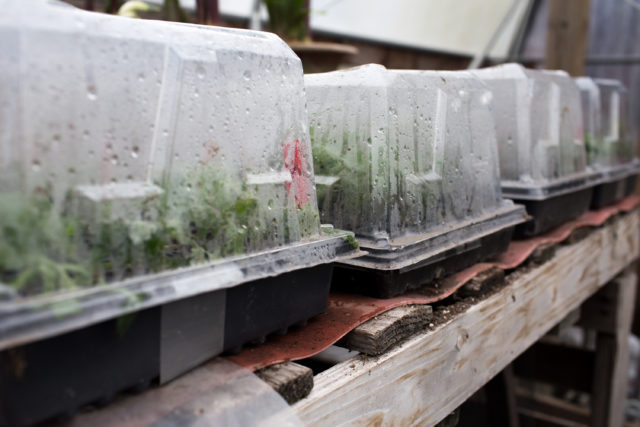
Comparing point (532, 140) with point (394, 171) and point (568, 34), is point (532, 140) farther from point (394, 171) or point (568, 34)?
point (568, 34)

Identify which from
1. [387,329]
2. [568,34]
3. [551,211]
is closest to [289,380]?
[387,329]

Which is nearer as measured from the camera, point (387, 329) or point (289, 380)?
point (289, 380)

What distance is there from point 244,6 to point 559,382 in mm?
2793

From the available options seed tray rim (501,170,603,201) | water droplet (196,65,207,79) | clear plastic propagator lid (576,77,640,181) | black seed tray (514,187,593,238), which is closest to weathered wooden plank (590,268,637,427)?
clear plastic propagator lid (576,77,640,181)

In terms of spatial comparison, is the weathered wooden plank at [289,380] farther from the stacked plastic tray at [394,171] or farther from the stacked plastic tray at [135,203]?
the stacked plastic tray at [394,171]

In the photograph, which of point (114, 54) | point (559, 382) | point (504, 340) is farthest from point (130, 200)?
point (559, 382)

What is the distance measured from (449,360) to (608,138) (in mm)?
1922

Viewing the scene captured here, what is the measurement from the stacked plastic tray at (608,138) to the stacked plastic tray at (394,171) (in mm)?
1264

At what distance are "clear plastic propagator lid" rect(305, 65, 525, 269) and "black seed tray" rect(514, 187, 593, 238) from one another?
498mm

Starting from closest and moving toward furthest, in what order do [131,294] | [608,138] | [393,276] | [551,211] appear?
[131,294]
[393,276]
[551,211]
[608,138]

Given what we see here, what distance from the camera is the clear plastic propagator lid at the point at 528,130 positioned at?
1894 mm

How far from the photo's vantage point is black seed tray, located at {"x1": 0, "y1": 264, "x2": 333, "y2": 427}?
66cm

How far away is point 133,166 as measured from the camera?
80cm

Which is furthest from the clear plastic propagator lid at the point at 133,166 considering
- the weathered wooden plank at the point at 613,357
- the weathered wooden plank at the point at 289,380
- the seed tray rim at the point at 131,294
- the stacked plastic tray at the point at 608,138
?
the weathered wooden plank at the point at 613,357
